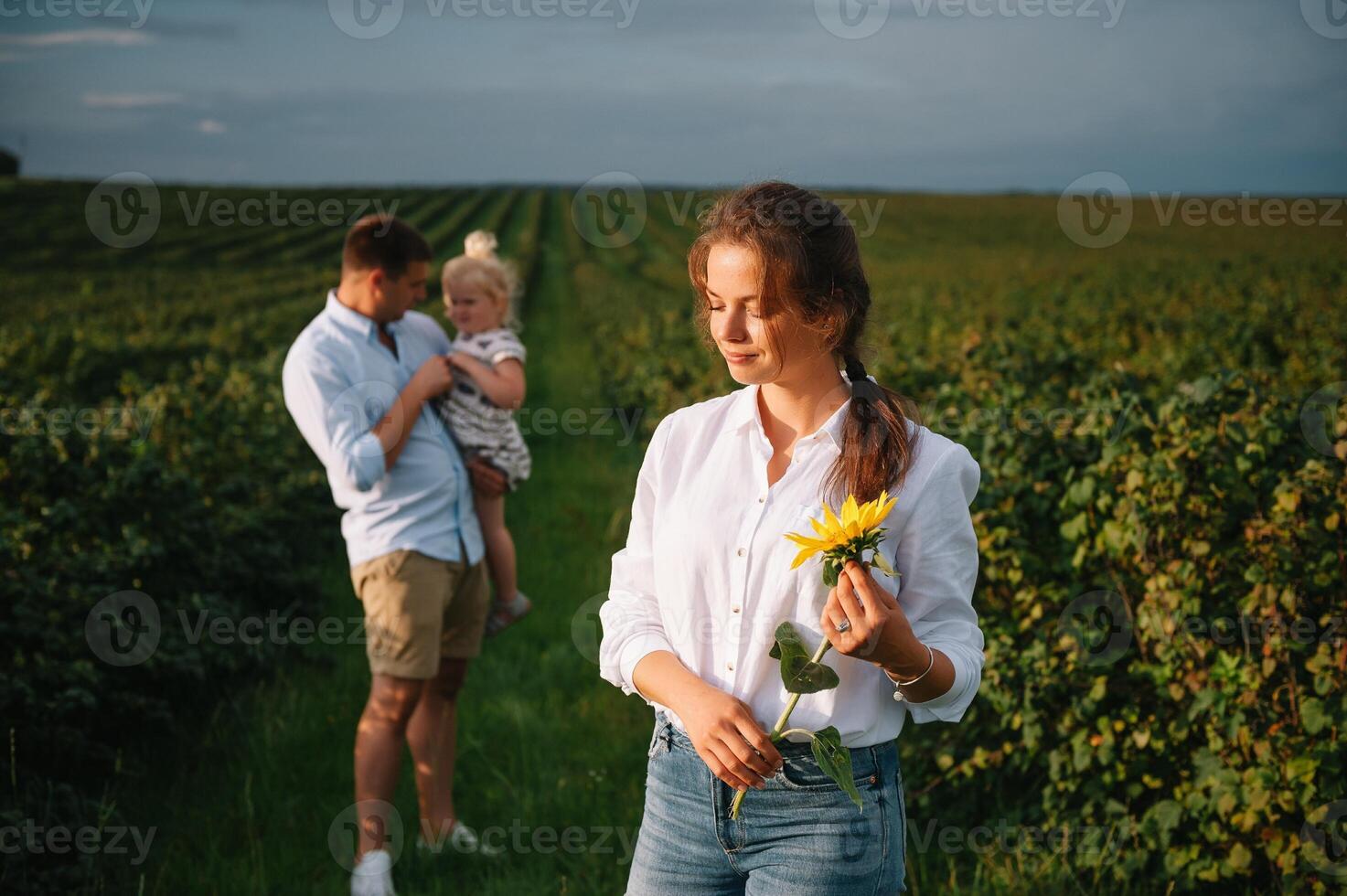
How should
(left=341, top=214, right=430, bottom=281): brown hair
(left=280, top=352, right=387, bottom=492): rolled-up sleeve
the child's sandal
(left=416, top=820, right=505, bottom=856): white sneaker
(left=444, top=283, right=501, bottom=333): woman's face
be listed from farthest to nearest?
the child's sandal < (left=444, top=283, right=501, bottom=333): woman's face < (left=416, top=820, right=505, bottom=856): white sneaker < (left=341, top=214, right=430, bottom=281): brown hair < (left=280, top=352, right=387, bottom=492): rolled-up sleeve

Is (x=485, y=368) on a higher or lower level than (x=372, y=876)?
higher

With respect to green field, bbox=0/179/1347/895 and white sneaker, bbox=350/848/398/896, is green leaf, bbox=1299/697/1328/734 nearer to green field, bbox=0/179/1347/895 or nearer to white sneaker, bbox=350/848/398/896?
green field, bbox=0/179/1347/895

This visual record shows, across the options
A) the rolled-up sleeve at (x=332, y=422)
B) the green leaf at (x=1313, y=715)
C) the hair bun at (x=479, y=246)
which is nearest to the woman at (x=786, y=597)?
the green leaf at (x=1313, y=715)

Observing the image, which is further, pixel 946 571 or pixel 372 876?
pixel 372 876

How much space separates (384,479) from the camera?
11.3 feet

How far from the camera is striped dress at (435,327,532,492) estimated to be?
3740mm

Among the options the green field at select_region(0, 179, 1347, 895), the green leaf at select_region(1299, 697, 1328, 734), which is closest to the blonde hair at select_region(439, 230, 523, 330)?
the green field at select_region(0, 179, 1347, 895)

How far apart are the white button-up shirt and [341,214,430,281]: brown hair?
17 cm

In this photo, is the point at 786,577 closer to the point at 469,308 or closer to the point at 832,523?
the point at 832,523

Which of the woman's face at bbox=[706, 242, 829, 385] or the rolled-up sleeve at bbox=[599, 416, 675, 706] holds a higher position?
the woman's face at bbox=[706, 242, 829, 385]

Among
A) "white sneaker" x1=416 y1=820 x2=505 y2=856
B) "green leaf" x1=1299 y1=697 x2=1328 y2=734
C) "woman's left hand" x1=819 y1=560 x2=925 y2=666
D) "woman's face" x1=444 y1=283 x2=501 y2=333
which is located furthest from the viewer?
"woman's face" x1=444 y1=283 x2=501 y2=333

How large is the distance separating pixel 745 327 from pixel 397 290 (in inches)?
80.4

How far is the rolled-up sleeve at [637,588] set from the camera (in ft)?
6.31

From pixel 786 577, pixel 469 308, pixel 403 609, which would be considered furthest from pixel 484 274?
pixel 786 577
